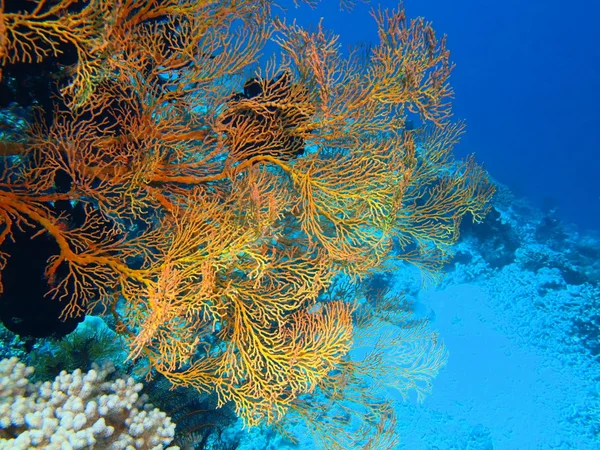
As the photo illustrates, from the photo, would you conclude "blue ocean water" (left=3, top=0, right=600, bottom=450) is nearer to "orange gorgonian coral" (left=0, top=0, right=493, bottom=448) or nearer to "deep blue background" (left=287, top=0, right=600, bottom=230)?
"orange gorgonian coral" (left=0, top=0, right=493, bottom=448)

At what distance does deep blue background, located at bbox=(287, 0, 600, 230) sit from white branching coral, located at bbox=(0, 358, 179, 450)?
45.5 meters

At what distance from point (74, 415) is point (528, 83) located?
14569cm

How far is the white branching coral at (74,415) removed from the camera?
2625mm

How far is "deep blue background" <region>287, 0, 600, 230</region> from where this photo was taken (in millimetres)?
56031

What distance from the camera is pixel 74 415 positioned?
287 cm

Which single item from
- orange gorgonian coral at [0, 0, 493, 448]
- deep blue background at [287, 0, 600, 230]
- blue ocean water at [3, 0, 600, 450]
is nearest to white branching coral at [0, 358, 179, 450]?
orange gorgonian coral at [0, 0, 493, 448]

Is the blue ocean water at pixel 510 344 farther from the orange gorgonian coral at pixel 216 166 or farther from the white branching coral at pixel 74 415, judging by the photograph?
the white branching coral at pixel 74 415

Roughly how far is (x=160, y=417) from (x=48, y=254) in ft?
6.42

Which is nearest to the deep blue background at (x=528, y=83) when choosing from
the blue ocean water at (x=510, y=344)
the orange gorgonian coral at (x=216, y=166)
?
the blue ocean water at (x=510, y=344)

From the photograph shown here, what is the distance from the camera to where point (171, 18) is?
11.9 feet

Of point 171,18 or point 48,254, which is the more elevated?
point 171,18

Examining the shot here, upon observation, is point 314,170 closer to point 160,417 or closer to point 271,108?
point 271,108

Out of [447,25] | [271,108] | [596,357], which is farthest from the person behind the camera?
[447,25]

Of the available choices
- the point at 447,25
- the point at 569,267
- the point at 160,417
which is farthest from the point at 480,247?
the point at 447,25
